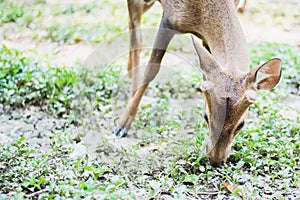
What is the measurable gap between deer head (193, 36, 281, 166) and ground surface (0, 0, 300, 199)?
16.4 inches

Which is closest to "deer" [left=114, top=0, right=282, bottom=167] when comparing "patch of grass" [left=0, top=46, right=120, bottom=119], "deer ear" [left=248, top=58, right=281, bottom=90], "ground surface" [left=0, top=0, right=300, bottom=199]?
"deer ear" [left=248, top=58, right=281, bottom=90]

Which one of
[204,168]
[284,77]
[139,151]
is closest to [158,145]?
[139,151]

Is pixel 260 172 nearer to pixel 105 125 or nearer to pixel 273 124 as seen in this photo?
pixel 273 124

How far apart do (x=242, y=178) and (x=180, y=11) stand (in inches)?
69.9

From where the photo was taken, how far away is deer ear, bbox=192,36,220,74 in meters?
4.28

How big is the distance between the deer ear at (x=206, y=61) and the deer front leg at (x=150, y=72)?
87 cm

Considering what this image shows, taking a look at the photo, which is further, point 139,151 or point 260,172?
point 139,151

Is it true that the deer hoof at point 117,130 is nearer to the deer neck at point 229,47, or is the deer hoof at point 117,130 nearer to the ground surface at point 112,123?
the ground surface at point 112,123

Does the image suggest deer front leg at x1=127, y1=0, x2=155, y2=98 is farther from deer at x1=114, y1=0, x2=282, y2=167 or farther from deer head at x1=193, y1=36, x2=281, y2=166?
deer head at x1=193, y1=36, x2=281, y2=166

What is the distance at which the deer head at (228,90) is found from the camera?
4.13m

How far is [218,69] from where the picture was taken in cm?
425

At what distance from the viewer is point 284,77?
→ 6848 mm

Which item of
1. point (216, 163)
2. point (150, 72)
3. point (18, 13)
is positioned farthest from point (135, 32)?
point (18, 13)

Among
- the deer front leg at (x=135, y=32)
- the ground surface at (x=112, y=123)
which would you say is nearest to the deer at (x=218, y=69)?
the ground surface at (x=112, y=123)
